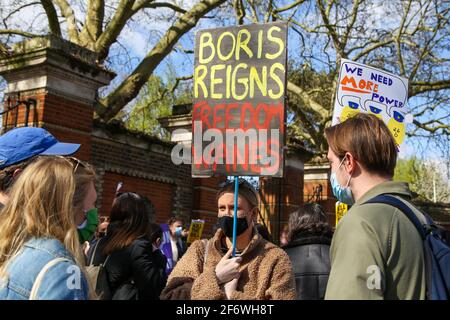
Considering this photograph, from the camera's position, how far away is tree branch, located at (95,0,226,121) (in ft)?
32.8

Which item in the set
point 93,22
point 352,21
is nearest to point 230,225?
point 93,22

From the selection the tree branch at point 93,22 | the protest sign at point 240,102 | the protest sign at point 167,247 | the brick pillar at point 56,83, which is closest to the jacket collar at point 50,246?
the protest sign at point 240,102

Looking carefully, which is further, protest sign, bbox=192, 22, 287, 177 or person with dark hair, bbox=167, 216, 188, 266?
person with dark hair, bbox=167, 216, 188, 266

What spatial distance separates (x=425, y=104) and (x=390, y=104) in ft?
26.9

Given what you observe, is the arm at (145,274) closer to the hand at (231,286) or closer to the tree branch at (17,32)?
the hand at (231,286)

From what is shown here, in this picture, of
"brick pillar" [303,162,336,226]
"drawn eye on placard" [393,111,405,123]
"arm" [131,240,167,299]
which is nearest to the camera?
"arm" [131,240,167,299]

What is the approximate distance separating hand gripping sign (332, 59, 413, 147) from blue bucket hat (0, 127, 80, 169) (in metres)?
3.44

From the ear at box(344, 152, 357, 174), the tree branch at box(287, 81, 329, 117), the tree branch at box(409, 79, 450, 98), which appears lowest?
the ear at box(344, 152, 357, 174)

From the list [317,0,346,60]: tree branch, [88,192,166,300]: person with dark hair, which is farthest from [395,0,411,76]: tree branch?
[88,192,166,300]: person with dark hair

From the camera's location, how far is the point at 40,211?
1842 mm

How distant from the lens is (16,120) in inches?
277

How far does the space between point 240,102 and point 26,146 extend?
184 cm

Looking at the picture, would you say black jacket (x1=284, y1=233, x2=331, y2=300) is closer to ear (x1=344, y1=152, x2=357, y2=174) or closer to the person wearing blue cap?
ear (x1=344, y1=152, x2=357, y2=174)

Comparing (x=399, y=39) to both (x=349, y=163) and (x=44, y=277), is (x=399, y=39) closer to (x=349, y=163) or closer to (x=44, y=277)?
(x=349, y=163)
